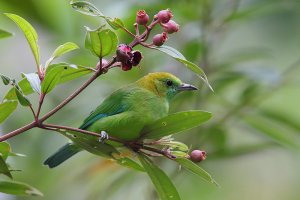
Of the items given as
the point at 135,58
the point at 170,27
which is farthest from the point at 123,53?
the point at 170,27

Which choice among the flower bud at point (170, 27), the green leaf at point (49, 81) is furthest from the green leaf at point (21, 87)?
the flower bud at point (170, 27)

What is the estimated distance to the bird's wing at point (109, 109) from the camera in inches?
125

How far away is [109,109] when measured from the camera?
323 cm

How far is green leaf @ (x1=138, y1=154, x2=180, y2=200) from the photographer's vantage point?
229cm

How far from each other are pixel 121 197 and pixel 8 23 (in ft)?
5.32

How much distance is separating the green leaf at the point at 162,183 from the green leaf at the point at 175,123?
0.12 m

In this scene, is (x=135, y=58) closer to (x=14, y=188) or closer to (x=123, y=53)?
(x=123, y=53)

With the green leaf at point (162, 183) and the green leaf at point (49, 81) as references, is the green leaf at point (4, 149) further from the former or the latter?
the green leaf at point (162, 183)

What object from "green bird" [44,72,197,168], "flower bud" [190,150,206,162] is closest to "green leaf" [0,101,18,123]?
"flower bud" [190,150,206,162]

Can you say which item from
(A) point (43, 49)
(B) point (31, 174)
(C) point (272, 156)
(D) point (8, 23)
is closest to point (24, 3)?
(D) point (8, 23)

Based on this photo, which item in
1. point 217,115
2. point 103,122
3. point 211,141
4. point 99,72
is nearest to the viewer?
point 99,72

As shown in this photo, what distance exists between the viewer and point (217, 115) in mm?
4367

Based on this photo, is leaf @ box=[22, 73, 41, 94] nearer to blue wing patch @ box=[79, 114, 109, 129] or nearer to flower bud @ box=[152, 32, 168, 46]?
flower bud @ box=[152, 32, 168, 46]

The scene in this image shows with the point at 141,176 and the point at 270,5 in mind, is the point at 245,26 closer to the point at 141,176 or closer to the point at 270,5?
the point at 270,5
